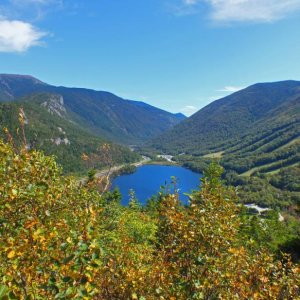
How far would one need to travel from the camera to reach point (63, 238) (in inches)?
324

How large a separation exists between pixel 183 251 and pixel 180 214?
4.23 feet

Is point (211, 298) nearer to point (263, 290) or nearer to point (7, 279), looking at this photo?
point (263, 290)

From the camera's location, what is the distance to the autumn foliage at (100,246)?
659 cm

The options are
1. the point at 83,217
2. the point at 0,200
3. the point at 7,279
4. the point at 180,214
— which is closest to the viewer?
the point at 7,279

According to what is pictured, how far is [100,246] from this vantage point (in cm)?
669

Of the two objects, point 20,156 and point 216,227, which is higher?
point 20,156

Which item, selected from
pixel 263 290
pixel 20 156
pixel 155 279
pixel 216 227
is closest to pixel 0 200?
pixel 20 156

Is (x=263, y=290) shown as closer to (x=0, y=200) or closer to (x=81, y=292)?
(x=81, y=292)

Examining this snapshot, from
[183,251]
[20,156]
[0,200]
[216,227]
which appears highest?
[20,156]

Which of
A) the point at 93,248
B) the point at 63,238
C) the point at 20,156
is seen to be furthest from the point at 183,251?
the point at 20,156

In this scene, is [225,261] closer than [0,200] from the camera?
No

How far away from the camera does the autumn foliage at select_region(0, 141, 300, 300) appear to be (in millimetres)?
6586

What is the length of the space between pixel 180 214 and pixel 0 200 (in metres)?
5.35

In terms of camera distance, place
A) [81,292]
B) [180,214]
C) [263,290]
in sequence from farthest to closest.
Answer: [180,214]
[263,290]
[81,292]
